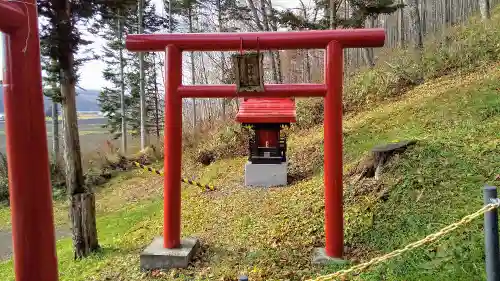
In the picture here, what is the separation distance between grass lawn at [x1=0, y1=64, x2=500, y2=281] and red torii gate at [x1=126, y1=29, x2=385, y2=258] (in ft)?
2.02

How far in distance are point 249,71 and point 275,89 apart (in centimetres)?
43

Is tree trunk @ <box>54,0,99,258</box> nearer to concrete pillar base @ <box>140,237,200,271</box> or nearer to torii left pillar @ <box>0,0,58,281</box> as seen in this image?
concrete pillar base @ <box>140,237,200,271</box>

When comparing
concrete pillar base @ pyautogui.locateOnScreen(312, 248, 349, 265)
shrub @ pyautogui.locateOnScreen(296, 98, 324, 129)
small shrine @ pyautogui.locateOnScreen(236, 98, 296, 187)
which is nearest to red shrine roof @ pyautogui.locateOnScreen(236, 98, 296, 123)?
small shrine @ pyautogui.locateOnScreen(236, 98, 296, 187)

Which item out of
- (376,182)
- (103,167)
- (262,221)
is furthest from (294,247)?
(103,167)

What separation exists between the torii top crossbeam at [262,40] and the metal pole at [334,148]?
0.15m

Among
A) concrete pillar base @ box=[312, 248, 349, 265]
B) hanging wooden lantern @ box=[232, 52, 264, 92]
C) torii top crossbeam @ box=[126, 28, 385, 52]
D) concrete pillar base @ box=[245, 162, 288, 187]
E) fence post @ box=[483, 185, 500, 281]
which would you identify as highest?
torii top crossbeam @ box=[126, 28, 385, 52]

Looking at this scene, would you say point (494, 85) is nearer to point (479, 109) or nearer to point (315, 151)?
point (479, 109)

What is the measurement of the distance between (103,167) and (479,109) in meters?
16.0

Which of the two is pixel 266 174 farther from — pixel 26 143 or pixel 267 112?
pixel 26 143

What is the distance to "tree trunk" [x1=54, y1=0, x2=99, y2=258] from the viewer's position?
635 centimetres

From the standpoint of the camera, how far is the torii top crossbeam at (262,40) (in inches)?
191

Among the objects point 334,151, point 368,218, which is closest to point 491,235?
point 334,151

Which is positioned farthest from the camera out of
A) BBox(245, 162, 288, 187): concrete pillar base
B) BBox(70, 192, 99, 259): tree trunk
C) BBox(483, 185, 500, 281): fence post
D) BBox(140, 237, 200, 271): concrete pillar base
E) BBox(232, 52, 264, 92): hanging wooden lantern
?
BBox(245, 162, 288, 187): concrete pillar base

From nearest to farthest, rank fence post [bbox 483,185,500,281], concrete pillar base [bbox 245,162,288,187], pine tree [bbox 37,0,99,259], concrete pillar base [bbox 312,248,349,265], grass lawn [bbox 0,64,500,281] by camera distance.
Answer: fence post [bbox 483,185,500,281]
grass lawn [bbox 0,64,500,281]
concrete pillar base [bbox 312,248,349,265]
pine tree [bbox 37,0,99,259]
concrete pillar base [bbox 245,162,288,187]
